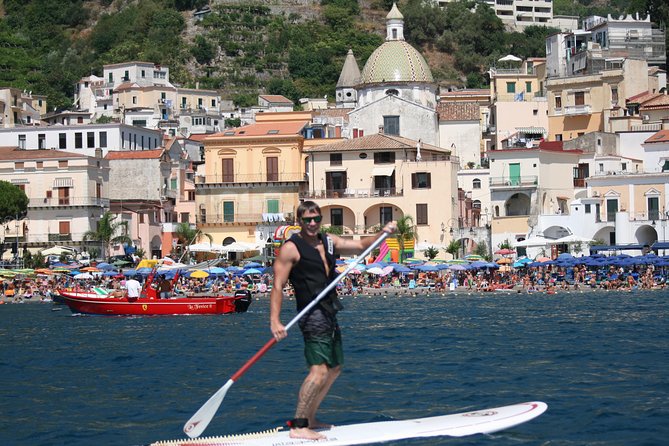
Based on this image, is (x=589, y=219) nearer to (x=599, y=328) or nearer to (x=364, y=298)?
(x=364, y=298)

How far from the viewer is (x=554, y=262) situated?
64.3m

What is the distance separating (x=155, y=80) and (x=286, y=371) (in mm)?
109606

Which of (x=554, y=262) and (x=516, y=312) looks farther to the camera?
(x=554, y=262)

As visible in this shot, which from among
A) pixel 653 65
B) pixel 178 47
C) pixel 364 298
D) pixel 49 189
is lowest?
pixel 364 298

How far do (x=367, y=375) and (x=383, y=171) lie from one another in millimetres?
54288

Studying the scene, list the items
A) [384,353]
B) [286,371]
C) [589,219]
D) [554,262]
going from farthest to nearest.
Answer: [589,219]
[554,262]
[384,353]
[286,371]

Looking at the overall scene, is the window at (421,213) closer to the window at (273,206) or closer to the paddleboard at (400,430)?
the window at (273,206)

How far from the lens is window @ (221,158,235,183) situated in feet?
265

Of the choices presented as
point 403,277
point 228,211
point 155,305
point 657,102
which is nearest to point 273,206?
point 228,211

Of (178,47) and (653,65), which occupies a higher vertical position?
(178,47)

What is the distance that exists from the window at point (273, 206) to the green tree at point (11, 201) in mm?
14392

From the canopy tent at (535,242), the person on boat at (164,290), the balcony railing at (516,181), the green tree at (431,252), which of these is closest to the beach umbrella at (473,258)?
the canopy tent at (535,242)

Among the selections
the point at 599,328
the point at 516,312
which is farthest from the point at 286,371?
the point at 516,312

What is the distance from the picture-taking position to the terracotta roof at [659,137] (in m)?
76.8
